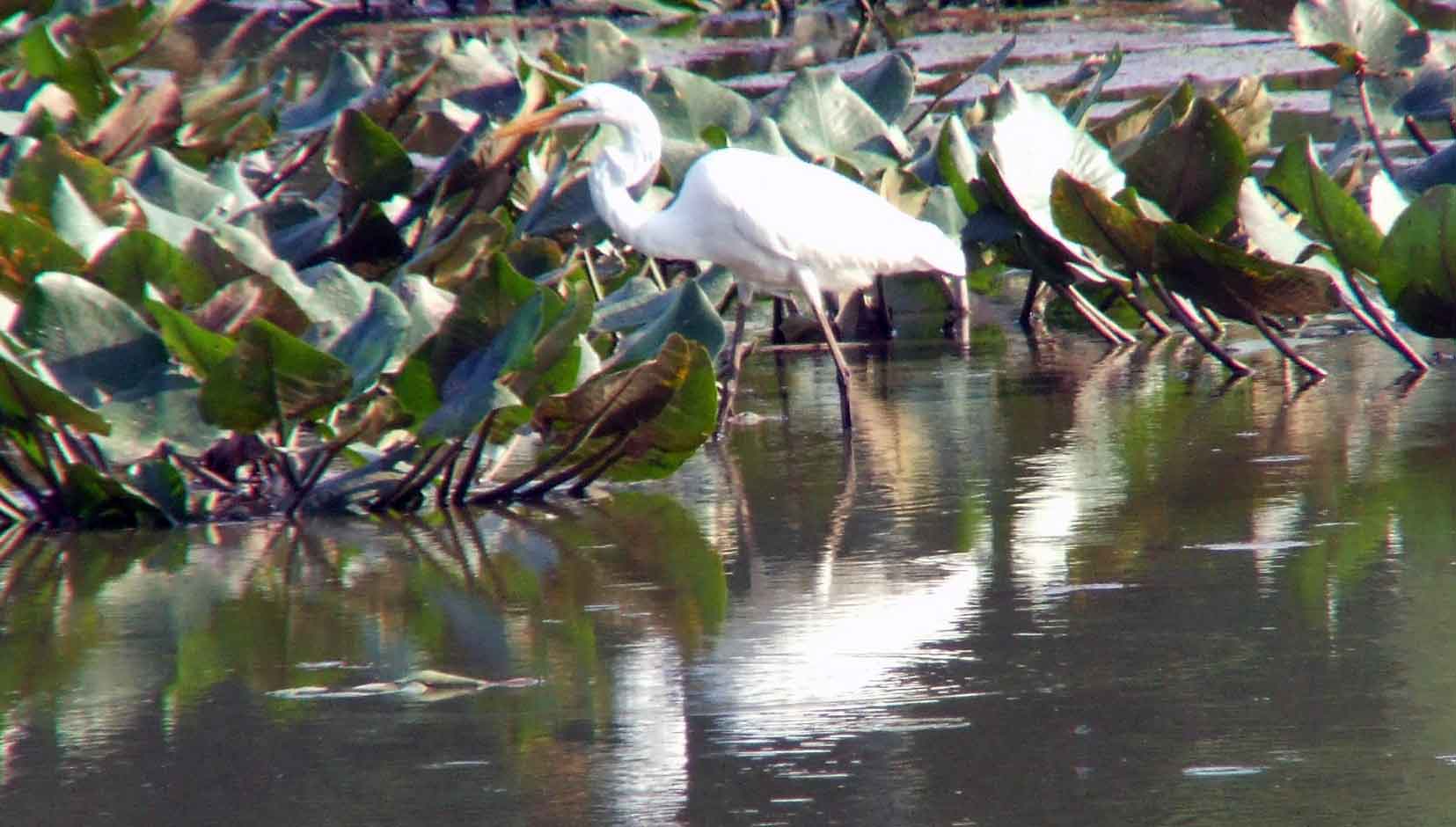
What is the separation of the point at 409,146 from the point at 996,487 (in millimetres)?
2960

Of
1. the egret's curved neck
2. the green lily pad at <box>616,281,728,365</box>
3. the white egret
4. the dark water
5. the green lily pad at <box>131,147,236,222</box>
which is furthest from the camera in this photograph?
the egret's curved neck

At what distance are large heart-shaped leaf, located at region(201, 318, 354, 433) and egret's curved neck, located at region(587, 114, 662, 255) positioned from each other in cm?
220

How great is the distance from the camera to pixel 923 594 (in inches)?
140

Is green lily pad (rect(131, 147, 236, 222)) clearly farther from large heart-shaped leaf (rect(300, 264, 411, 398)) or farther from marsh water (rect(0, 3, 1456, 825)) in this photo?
marsh water (rect(0, 3, 1456, 825))

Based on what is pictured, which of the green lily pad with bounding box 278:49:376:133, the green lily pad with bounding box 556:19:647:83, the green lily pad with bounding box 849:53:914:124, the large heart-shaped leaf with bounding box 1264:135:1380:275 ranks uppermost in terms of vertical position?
the green lily pad with bounding box 556:19:647:83

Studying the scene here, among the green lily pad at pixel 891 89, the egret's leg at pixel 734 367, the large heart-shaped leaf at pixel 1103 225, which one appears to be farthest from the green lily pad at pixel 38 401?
the green lily pad at pixel 891 89

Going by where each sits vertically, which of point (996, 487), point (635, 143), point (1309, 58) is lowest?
point (996, 487)

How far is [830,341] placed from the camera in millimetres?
5906

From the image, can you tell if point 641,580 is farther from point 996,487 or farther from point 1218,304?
point 1218,304

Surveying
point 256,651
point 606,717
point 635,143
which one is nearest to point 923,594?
point 606,717

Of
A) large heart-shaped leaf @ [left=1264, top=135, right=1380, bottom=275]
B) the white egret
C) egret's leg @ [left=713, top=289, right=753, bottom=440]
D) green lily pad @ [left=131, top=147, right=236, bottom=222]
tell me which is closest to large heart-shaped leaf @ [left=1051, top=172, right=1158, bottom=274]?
large heart-shaped leaf @ [left=1264, top=135, right=1380, bottom=275]

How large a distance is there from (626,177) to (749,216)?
1.42 feet

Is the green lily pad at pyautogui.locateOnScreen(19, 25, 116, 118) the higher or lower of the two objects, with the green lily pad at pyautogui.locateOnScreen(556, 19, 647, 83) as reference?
lower

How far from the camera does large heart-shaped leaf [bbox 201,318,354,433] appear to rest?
3.92 m
